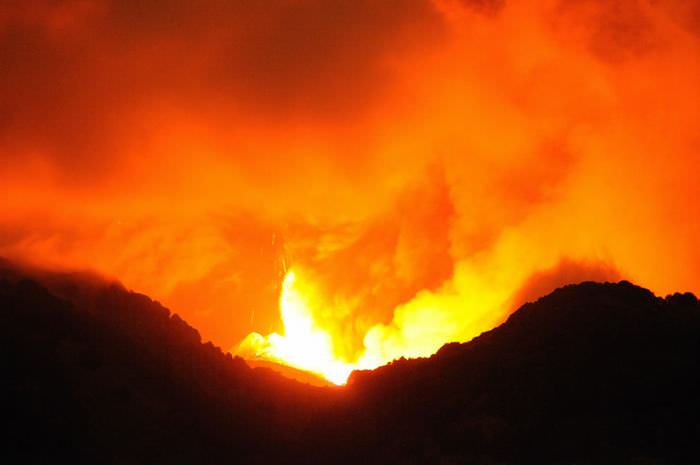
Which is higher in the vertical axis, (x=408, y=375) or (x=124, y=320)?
(x=124, y=320)

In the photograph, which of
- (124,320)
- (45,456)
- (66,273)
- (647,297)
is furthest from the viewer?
(66,273)

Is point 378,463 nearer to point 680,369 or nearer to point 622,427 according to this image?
point 622,427

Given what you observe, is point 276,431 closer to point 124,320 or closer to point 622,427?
point 124,320

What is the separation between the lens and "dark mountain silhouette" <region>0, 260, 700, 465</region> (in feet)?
154

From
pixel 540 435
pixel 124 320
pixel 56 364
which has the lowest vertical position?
pixel 540 435

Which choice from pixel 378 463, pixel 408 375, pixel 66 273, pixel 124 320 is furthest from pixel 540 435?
pixel 66 273

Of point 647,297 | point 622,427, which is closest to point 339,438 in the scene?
point 622,427

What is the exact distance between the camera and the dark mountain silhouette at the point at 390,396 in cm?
4684

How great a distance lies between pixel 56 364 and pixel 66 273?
26921 mm

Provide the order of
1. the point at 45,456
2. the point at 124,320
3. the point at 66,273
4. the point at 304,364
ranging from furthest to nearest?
the point at 304,364
the point at 66,273
the point at 124,320
the point at 45,456

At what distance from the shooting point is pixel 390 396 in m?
58.1

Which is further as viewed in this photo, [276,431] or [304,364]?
[304,364]

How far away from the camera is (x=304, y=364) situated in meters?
106

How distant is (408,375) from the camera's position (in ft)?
196
